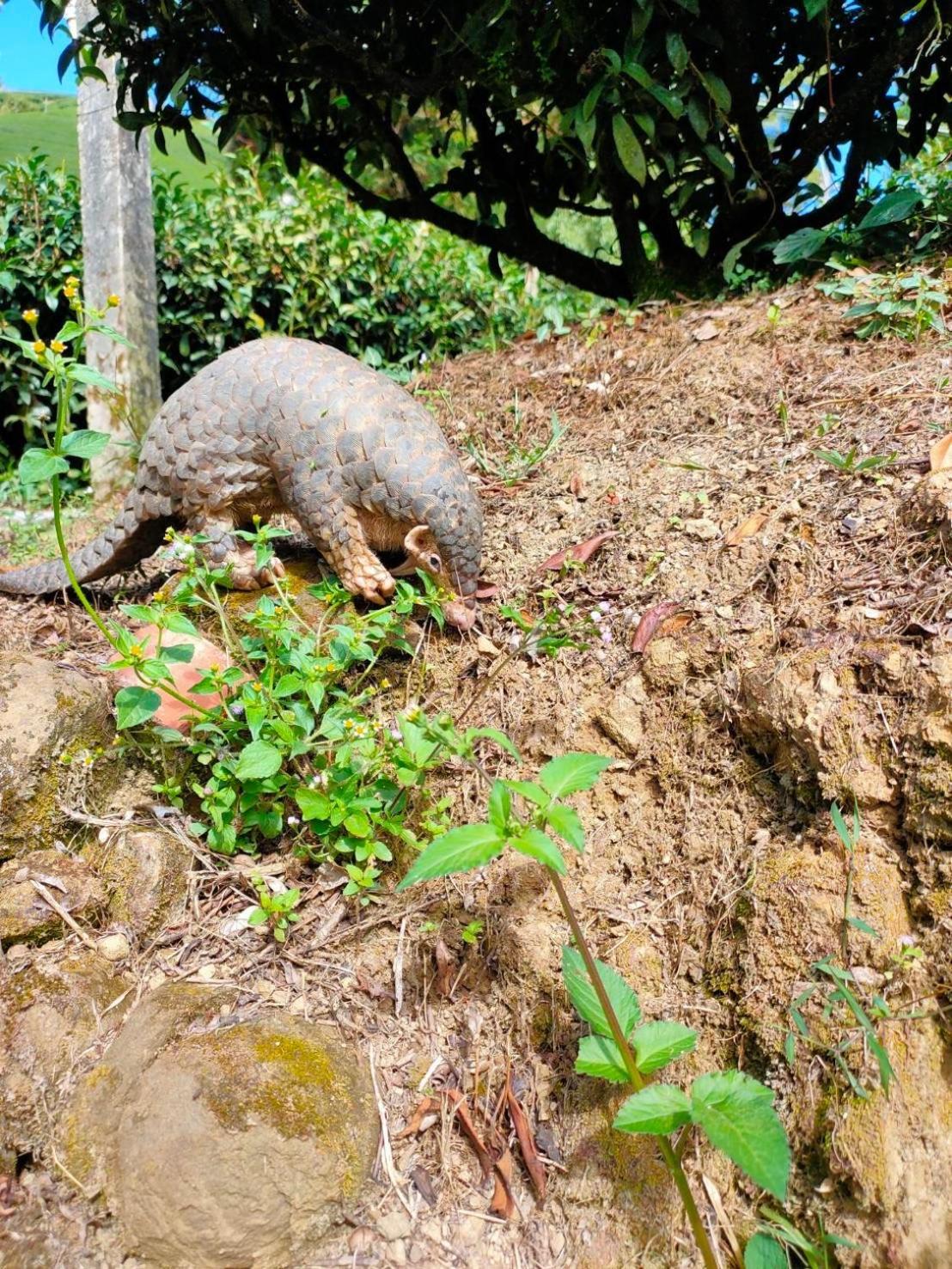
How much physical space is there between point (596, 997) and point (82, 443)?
1.73 m

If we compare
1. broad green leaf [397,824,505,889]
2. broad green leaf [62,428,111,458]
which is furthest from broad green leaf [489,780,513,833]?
broad green leaf [62,428,111,458]

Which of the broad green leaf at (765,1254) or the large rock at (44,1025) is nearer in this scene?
the broad green leaf at (765,1254)

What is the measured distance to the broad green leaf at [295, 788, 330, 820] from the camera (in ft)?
7.50

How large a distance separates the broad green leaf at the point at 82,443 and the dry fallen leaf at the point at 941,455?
7.10 feet

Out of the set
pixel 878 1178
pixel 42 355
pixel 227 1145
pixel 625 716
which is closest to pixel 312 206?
pixel 42 355

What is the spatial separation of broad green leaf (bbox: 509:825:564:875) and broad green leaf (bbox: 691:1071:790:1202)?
490mm

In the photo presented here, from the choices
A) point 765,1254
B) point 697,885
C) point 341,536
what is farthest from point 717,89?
point 765,1254

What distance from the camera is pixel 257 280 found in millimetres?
6027

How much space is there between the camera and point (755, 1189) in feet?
5.64

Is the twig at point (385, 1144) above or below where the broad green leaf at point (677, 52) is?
below

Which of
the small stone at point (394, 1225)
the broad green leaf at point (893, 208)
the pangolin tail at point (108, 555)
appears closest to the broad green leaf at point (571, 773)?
the small stone at point (394, 1225)

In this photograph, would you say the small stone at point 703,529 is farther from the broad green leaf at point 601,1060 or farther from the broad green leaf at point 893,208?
the broad green leaf at point 893,208

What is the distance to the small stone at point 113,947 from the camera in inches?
88.7

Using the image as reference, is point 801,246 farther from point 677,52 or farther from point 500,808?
point 500,808
